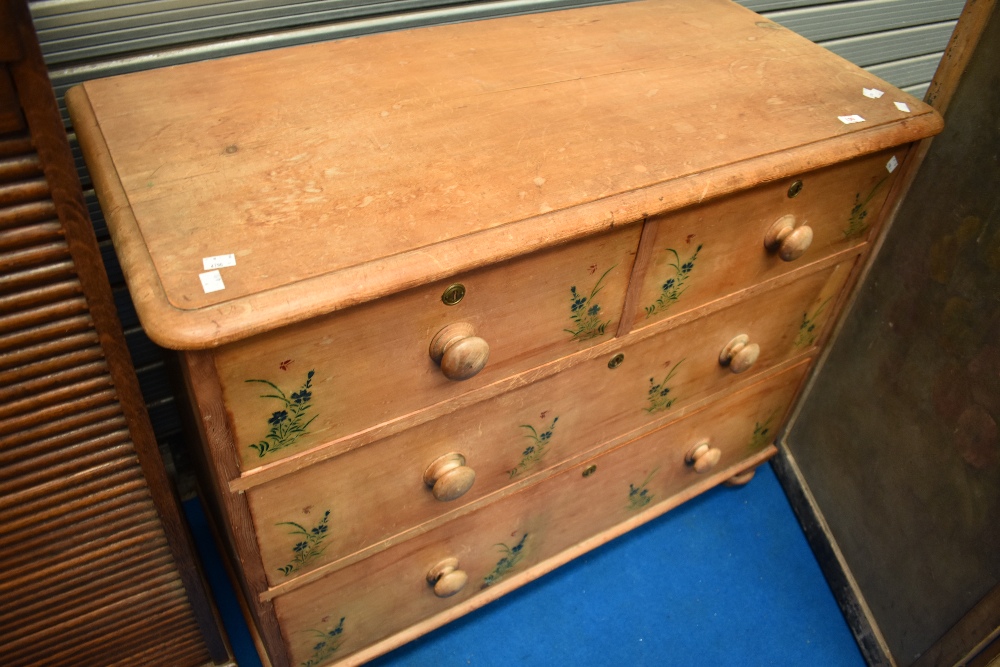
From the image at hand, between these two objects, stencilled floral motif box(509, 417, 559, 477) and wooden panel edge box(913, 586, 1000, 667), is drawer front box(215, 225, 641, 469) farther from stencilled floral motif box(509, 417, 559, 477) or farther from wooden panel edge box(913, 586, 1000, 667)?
wooden panel edge box(913, 586, 1000, 667)

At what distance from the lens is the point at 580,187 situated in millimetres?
1015

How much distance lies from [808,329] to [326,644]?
1.07m

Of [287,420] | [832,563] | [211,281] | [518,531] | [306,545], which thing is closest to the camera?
[211,281]

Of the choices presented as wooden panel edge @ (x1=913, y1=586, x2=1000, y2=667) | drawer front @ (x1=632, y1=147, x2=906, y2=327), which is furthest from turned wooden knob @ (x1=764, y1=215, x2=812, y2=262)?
wooden panel edge @ (x1=913, y1=586, x2=1000, y2=667)

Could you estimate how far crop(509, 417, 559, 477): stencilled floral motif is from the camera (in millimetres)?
1286

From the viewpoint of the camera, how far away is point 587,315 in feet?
3.77

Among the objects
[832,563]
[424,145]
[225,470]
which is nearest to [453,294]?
[424,145]

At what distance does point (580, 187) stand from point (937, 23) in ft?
6.12

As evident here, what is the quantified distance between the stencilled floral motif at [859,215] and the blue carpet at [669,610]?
809 mm

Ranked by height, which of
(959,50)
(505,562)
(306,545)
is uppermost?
(959,50)

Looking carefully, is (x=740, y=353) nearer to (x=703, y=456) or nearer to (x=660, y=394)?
(x=660, y=394)

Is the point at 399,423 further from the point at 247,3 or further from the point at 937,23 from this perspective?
the point at 937,23

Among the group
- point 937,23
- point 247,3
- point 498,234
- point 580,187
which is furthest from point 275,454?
point 937,23

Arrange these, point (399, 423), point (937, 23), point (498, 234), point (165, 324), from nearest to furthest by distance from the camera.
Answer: point (165, 324)
point (498, 234)
point (399, 423)
point (937, 23)
